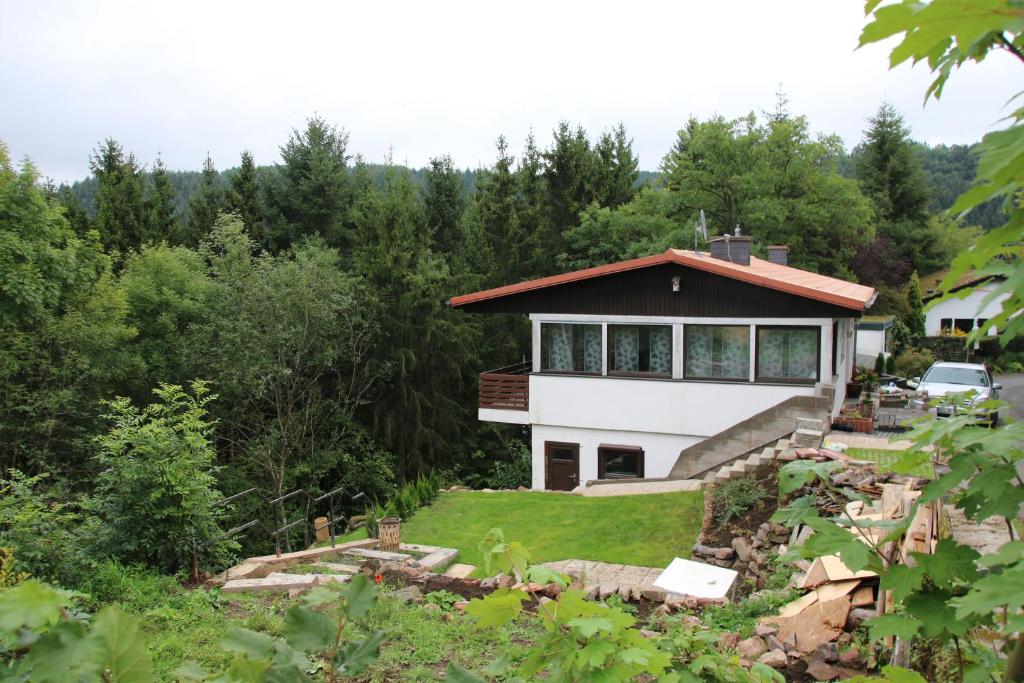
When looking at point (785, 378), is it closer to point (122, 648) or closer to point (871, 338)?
point (122, 648)

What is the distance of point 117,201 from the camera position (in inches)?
1245

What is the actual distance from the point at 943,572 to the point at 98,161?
137 ft

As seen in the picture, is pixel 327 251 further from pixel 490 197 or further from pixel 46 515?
pixel 46 515

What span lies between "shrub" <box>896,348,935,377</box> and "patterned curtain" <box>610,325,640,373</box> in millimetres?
19554

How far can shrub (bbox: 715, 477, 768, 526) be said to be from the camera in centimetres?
1183

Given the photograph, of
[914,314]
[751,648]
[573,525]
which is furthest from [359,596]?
[914,314]

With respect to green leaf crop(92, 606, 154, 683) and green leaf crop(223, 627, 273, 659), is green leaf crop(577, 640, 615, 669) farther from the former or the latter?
green leaf crop(92, 606, 154, 683)

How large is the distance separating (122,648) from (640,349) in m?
17.0

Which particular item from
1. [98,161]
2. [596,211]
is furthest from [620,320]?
[98,161]

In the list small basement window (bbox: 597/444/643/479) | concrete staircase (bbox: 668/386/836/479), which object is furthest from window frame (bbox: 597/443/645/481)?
concrete staircase (bbox: 668/386/836/479)

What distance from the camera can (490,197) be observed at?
106 feet

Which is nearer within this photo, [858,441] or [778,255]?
[858,441]

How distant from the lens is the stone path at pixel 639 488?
49.4 feet

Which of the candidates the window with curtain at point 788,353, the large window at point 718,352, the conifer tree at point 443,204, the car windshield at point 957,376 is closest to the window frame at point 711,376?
the large window at point 718,352
